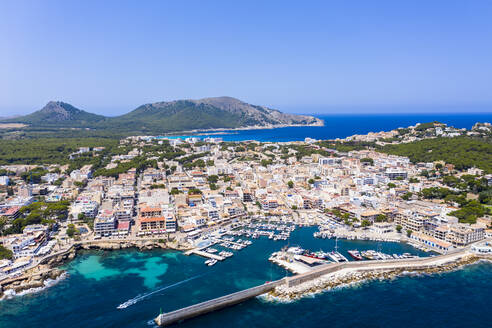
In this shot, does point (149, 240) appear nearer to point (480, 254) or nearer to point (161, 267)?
point (161, 267)

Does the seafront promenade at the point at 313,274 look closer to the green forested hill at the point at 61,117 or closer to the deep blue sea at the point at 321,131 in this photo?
the deep blue sea at the point at 321,131

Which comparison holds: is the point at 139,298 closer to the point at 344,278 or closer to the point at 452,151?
the point at 344,278

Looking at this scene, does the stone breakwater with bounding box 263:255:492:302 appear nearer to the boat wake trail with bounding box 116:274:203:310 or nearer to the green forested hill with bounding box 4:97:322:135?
the boat wake trail with bounding box 116:274:203:310

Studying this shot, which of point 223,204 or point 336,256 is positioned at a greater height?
point 223,204

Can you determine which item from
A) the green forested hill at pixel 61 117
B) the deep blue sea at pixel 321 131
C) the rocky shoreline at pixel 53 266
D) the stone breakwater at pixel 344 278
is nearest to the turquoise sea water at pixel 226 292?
the stone breakwater at pixel 344 278

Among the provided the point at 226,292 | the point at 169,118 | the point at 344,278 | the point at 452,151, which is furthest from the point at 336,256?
the point at 169,118

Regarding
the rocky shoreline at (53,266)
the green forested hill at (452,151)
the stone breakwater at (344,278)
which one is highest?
the green forested hill at (452,151)
